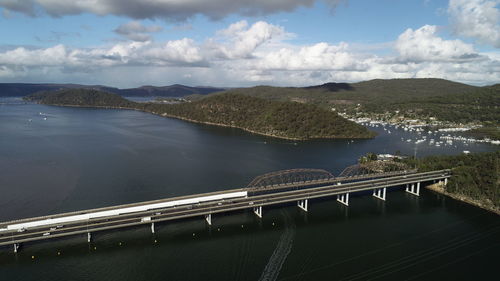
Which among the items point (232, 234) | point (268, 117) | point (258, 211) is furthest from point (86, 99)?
point (232, 234)

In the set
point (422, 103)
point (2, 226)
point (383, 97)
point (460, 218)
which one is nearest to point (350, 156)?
point (460, 218)

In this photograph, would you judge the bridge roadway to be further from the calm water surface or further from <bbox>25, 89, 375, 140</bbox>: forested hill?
<bbox>25, 89, 375, 140</bbox>: forested hill

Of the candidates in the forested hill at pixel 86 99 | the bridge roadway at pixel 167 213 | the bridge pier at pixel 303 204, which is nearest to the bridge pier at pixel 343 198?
the bridge roadway at pixel 167 213

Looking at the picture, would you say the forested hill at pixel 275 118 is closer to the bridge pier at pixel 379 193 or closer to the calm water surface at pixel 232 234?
the calm water surface at pixel 232 234

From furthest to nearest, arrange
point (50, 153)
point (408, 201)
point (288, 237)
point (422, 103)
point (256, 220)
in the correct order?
point (422, 103) < point (50, 153) < point (408, 201) < point (256, 220) < point (288, 237)

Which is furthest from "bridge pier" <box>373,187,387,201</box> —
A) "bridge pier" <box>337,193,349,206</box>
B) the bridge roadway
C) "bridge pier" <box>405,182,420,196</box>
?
"bridge pier" <box>337,193,349,206</box>

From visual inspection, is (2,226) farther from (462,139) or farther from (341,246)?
(462,139)
